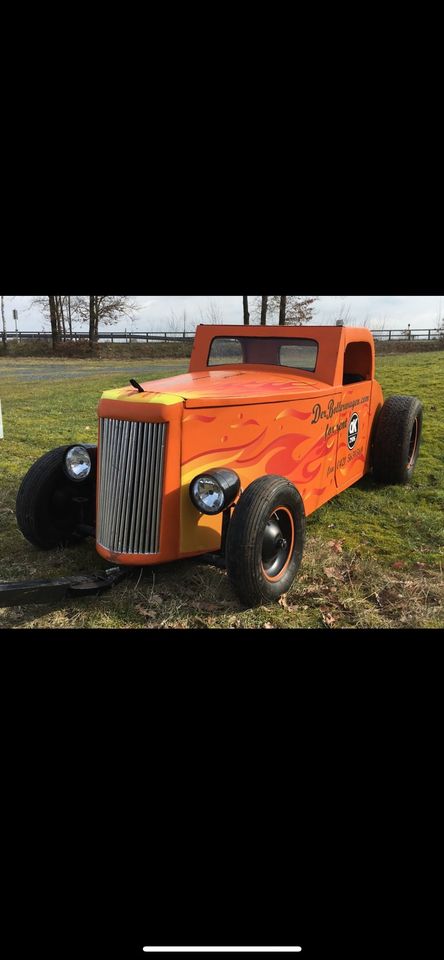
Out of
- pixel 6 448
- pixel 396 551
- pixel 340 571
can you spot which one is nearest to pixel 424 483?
pixel 396 551

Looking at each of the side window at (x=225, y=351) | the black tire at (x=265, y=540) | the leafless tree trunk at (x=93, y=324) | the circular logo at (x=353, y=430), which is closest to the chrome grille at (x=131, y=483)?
the black tire at (x=265, y=540)

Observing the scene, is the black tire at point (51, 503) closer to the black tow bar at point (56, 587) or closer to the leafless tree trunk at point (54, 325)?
the black tow bar at point (56, 587)

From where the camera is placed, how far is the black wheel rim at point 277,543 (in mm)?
3982

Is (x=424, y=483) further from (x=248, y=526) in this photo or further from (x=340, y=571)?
(x=248, y=526)

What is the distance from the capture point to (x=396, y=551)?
5148 mm

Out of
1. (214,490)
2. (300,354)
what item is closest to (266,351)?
(300,354)

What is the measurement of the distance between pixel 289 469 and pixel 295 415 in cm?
42

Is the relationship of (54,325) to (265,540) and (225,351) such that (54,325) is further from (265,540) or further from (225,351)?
(265,540)

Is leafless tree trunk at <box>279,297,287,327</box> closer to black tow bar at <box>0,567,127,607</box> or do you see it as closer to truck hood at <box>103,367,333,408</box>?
truck hood at <box>103,367,333,408</box>

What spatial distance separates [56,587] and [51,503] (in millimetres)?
1285

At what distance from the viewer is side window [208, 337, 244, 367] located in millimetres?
5887

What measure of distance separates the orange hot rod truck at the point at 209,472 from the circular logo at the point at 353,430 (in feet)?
0.85

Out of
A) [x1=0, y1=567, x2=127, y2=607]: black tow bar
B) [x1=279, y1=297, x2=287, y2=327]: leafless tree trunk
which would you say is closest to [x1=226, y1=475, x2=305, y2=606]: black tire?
[x1=0, y1=567, x2=127, y2=607]: black tow bar

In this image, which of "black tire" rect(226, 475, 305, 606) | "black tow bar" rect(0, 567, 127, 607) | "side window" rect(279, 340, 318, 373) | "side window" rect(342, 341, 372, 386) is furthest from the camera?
"side window" rect(342, 341, 372, 386)
